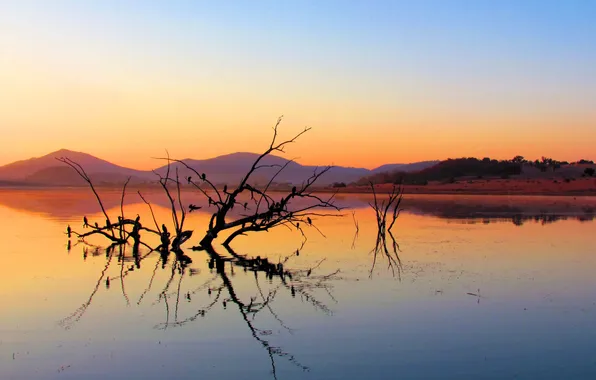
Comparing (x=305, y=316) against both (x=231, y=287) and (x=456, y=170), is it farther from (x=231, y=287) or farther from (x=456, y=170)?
(x=456, y=170)

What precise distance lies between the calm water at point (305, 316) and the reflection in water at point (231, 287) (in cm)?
5

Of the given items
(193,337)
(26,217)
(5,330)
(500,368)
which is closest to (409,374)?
(500,368)

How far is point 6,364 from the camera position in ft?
24.8

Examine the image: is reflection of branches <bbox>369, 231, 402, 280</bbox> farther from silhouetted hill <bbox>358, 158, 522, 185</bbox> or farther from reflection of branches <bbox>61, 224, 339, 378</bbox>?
silhouetted hill <bbox>358, 158, 522, 185</bbox>

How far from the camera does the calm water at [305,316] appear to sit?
7.58 m

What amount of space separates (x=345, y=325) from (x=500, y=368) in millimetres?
2654

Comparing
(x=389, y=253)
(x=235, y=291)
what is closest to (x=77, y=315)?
(x=235, y=291)

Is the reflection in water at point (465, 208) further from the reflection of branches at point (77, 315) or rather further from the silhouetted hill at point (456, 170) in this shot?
the silhouetted hill at point (456, 170)

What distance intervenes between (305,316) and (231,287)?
284 cm

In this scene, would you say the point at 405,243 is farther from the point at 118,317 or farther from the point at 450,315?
the point at 118,317

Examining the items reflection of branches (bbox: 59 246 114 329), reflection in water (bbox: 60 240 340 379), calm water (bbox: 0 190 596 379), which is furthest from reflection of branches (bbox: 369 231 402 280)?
reflection of branches (bbox: 59 246 114 329)

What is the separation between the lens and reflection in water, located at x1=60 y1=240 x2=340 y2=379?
9.65 m

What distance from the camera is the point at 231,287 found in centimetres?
1253

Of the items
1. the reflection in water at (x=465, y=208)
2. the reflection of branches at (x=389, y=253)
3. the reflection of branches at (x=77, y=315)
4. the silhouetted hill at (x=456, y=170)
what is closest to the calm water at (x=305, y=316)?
the reflection of branches at (x=77, y=315)
